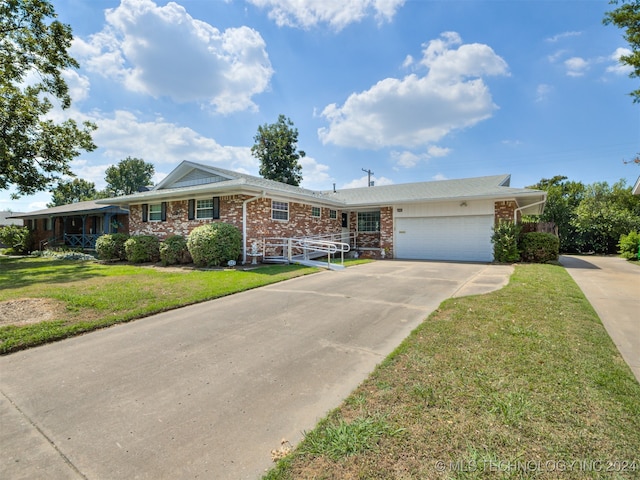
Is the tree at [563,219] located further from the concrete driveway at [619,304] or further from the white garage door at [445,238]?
the concrete driveway at [619,304]

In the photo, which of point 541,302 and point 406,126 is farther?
point 406,126

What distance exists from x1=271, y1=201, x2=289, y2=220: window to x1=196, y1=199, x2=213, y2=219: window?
8.95ft

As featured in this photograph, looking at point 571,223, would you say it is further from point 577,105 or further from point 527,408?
point 527,408

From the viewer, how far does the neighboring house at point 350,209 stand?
12.4 meters

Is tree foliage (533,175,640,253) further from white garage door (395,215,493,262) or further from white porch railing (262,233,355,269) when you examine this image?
white porch railing (262,233,355,269)

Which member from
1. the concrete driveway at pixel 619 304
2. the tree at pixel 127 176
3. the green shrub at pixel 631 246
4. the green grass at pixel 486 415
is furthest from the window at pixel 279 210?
the tree at pixel 127 176

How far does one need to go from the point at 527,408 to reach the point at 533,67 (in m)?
15.0

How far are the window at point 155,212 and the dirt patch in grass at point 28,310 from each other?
8.98 m

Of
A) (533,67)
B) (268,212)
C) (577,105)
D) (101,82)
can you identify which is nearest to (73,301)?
(268,212)

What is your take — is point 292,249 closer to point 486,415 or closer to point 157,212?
point 157,212

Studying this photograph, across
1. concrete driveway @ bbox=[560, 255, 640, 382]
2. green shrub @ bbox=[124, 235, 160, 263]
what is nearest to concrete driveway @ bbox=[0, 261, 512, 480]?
concrete driveway @ bbox=[560, 255, 640, 382]

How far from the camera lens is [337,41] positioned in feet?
38.4

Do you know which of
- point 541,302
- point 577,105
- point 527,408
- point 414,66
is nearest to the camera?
point 527,408

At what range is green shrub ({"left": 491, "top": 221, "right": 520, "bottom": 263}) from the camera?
1262 centimetres
